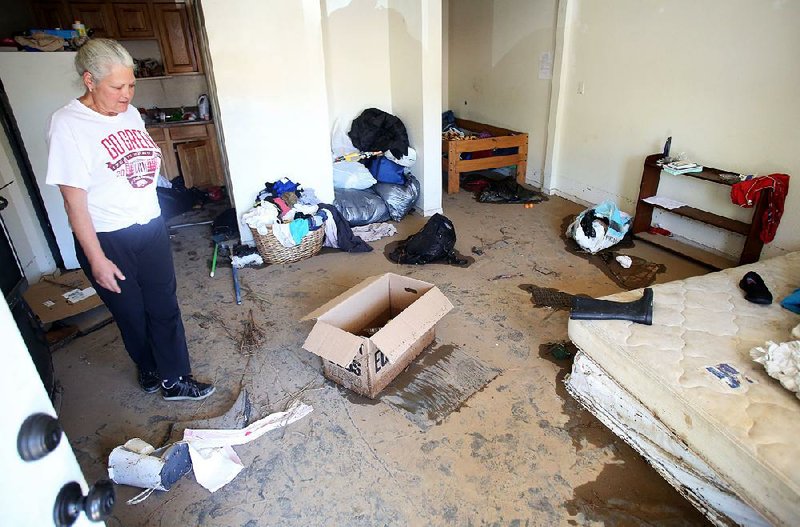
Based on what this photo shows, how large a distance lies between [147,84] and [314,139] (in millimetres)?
2775

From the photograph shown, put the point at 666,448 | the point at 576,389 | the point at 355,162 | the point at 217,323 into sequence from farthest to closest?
the point at 355,162, the point at 217,323, the point at 576,389, the point at 666,448

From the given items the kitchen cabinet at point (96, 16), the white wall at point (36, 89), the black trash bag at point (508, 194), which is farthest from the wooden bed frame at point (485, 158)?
the kitchen cabinet at point (96, 16)

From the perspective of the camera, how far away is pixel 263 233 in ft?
10.9

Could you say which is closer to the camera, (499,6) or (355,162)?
(355,162)

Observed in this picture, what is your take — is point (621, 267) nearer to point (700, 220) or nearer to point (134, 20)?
point (700, 220)

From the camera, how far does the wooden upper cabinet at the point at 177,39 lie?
4.77m

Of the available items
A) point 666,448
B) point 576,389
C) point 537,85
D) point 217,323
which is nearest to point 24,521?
point 666,448

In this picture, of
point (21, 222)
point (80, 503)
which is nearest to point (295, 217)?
point (21, 222)

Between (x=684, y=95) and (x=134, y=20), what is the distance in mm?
5146

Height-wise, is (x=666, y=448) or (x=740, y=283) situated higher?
(x=740, y=283)

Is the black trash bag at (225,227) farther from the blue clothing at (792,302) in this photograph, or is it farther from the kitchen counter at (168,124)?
the blue clothing at (792,302)

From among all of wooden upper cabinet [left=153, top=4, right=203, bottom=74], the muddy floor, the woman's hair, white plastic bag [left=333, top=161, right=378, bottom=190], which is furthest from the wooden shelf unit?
wooden upper cabinet [left=153, top=4, right=203, bottom=74]

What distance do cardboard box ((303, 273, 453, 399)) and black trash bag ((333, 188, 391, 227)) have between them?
1.55 metres

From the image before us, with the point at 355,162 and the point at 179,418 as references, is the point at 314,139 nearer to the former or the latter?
the point at 355,162
